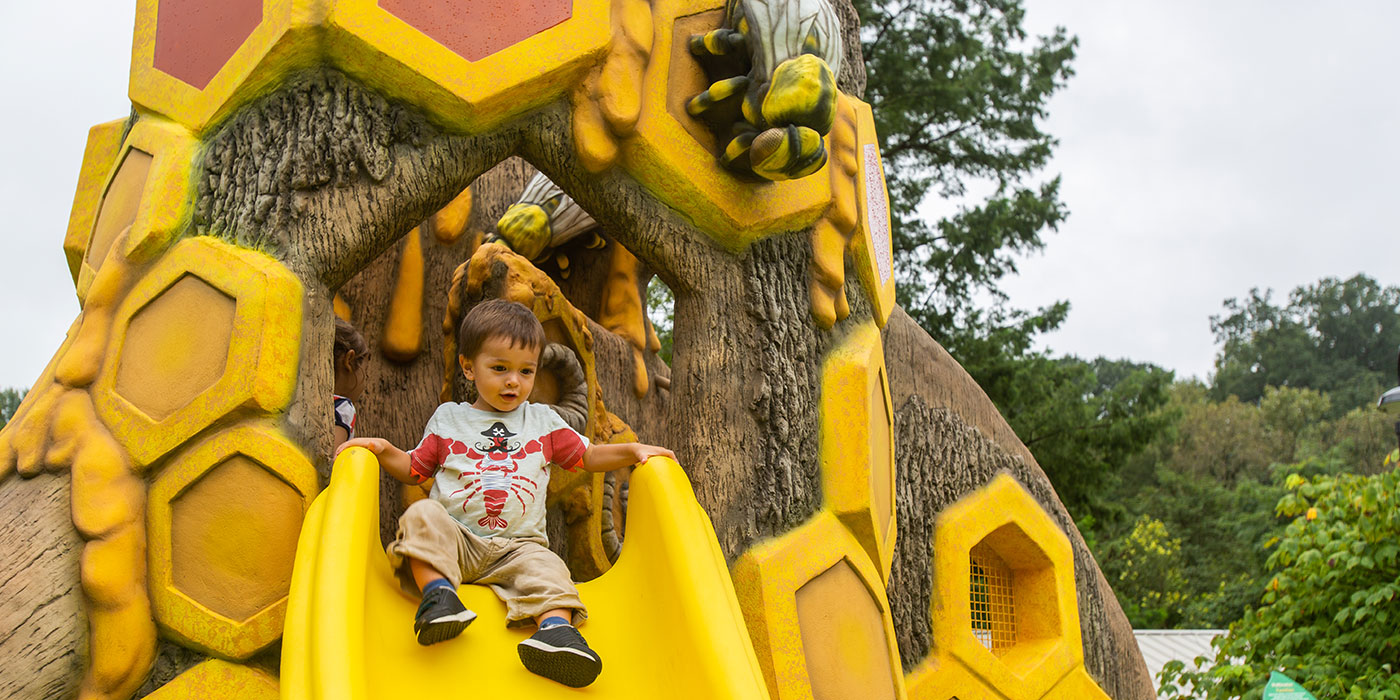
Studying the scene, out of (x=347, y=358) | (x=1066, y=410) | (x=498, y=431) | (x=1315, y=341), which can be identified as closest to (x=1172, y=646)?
(x=1066, y=410)

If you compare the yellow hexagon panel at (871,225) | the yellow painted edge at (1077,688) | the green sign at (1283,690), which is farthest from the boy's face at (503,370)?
the green sign at (1283,690)

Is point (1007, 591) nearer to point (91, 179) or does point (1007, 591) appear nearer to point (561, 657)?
point (561, 657)

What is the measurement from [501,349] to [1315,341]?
42.0m

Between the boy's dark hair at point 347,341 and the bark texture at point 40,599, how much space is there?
1124 millimetres

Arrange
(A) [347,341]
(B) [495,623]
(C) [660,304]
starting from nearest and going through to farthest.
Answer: (B) [495,623] → (A) [347,341] → (C) [660,304]

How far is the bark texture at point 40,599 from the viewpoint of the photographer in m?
2.27

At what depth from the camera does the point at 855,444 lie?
10.1 feet

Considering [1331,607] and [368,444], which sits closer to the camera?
[368,444]

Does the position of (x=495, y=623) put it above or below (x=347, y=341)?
below

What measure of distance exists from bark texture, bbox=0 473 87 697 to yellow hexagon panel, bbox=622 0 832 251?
1.54 metres

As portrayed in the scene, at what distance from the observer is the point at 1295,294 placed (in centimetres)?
4147

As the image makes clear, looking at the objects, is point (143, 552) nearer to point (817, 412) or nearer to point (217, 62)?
point (217, 62)

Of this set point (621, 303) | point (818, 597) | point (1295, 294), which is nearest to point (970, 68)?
point (621, 303)

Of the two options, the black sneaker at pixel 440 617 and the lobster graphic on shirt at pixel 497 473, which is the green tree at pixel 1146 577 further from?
the black sneaker at pixel 440 617
